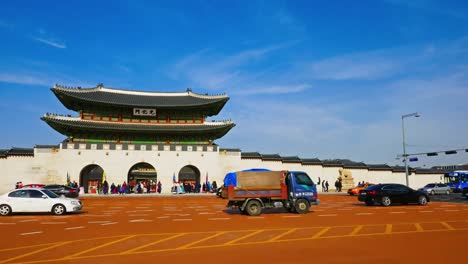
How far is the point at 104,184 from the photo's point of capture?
116ft

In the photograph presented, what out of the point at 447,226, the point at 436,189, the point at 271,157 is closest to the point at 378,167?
the point at 436,189

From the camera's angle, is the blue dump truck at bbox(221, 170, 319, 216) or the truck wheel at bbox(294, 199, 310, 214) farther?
the truck wheel at bbox(294, 199, 310, 214)

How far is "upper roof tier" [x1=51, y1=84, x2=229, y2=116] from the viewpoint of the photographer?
3744 cm

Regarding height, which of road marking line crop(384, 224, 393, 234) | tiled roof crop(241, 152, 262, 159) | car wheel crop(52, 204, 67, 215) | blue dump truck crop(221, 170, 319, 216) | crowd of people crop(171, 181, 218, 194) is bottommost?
crowd of people crop(171, 181, 218, 194)

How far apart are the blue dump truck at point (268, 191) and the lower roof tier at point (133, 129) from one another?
73.9 ft

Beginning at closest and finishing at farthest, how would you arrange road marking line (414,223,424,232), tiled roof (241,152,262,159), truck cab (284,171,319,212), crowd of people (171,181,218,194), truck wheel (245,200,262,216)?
1. road marking line (414,223,424,232)
2. truck wheel (245,200,262,216)
3. truck cab (284,171,319,212)
4. crowd of people (171,181,218,194)
5. tiled roof (241,152,262,159)

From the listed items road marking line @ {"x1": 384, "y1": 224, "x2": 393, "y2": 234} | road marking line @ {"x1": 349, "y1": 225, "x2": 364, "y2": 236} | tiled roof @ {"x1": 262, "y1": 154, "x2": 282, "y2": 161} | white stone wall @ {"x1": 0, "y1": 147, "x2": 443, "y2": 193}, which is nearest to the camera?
road marking line @ {"x1": 349, "y1": 225, "x2": 364, "y2": 236}

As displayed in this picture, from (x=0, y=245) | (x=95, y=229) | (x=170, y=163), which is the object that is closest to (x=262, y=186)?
(x=95, y=229)

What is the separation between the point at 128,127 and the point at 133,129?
674 mm

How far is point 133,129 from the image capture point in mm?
36500

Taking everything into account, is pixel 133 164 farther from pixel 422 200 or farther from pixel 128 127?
pixel 422 200

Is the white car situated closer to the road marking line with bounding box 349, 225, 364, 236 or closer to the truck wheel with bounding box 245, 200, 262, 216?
the truck wheel with bounding box 245, 200, 262, 216

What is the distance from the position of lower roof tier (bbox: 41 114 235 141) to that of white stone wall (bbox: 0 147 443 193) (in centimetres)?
194

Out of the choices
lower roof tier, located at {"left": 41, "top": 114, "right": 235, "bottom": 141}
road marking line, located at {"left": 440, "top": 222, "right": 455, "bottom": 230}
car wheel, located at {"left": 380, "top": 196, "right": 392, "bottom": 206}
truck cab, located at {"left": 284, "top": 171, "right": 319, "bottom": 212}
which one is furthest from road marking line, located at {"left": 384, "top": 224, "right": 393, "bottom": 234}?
lower roof tier, located at {"left": 41, "top": 114, "right": 235, "bottom": 141}
